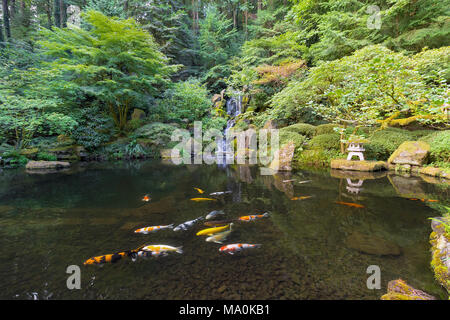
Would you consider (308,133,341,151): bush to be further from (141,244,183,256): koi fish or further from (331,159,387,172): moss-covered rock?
(141,244,183,256): koi fish

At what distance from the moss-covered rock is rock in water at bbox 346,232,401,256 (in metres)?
4.99

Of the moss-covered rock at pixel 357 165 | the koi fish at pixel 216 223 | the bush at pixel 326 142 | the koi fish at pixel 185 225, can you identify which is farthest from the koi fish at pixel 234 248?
the bush at pixel 326 142

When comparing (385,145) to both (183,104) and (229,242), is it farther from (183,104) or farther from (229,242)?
(183,104)

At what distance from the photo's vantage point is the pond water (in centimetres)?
166

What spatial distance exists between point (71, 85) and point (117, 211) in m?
9.86

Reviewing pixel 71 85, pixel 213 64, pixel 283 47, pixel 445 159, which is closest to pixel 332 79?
pixel 445 159

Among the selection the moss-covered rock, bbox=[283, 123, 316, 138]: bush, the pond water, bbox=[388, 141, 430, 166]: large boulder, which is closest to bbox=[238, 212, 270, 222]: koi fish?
the pond water

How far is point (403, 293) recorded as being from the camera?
4.88 ft

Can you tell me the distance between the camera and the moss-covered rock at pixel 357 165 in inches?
253

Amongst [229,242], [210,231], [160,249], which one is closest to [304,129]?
[210,231]

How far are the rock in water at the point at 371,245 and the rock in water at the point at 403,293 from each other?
0.58m

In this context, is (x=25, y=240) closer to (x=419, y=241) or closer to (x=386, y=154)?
(x=419, y=241)

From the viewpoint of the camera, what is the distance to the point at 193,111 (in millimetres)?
14305

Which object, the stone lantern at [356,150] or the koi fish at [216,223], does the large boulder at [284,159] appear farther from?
the koi fish at [216,223]
